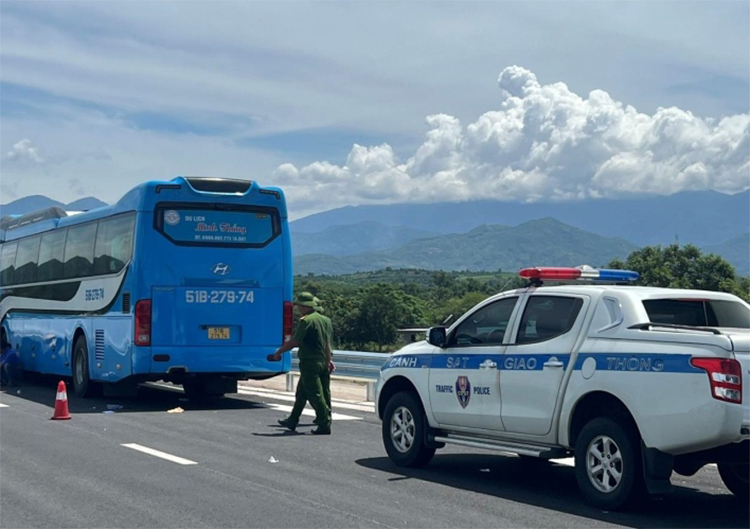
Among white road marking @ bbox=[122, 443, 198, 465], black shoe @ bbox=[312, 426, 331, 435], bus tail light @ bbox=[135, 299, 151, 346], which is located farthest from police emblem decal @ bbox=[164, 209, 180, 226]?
white road marking @ bbox=[122, 443, 198, 465]

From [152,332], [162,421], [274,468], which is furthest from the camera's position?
[152,332]

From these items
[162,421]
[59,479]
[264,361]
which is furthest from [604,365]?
[264,361]

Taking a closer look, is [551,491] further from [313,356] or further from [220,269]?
[220,269]

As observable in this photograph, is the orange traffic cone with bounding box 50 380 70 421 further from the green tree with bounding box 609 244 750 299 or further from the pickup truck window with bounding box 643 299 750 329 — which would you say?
the green tree with bounding box 609 244 750 299

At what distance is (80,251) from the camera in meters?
20.1

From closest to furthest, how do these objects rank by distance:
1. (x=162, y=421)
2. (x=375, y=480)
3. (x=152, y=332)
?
(x=375, y=480) → (x=162, y=421) → (x=152, y=332)

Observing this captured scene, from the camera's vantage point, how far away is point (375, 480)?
10.3 m

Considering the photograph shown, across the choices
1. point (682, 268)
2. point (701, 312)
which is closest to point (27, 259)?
point (701, 312)

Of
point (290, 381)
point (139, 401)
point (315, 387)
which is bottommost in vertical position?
point (139, 401)

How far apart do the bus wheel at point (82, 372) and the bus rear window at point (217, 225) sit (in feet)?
11.1

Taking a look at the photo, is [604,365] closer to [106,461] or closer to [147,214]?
[106,461]

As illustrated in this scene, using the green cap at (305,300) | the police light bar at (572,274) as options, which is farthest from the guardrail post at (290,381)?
the police light bar at (572,274)

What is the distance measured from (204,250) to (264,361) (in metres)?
2.12

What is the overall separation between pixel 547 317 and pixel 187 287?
9.05 metres
